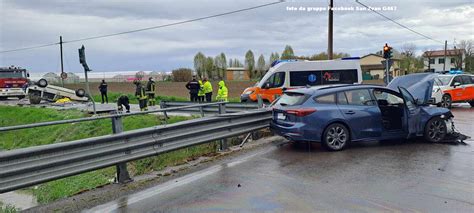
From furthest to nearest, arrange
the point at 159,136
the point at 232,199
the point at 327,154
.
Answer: the point at 327,154, the point at 159,136, the point at 232,199

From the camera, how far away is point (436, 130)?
338 inches

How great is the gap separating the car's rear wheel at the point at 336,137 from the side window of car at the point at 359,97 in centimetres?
64

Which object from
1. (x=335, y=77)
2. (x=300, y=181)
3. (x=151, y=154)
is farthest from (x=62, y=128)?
(x=300, y=181)

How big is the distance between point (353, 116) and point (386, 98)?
3.89ft

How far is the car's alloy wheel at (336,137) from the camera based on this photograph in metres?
7.84

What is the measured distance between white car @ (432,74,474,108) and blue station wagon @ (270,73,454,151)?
989 centimetres

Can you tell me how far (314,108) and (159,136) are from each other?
128 inches

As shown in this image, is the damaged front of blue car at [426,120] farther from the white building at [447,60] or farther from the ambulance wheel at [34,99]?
the white building at [447,60]

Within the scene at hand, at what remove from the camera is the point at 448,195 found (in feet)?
16.4

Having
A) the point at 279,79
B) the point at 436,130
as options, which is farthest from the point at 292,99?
the point at 279,79

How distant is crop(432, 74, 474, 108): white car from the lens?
57.7ft

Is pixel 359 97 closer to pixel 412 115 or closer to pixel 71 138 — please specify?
pixel 412 115

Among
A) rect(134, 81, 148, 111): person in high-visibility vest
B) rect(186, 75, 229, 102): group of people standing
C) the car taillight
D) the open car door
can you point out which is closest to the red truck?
rect(134, 81, 148, 111): person in high-visibility vest

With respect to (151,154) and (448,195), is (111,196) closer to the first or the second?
(151,154)
